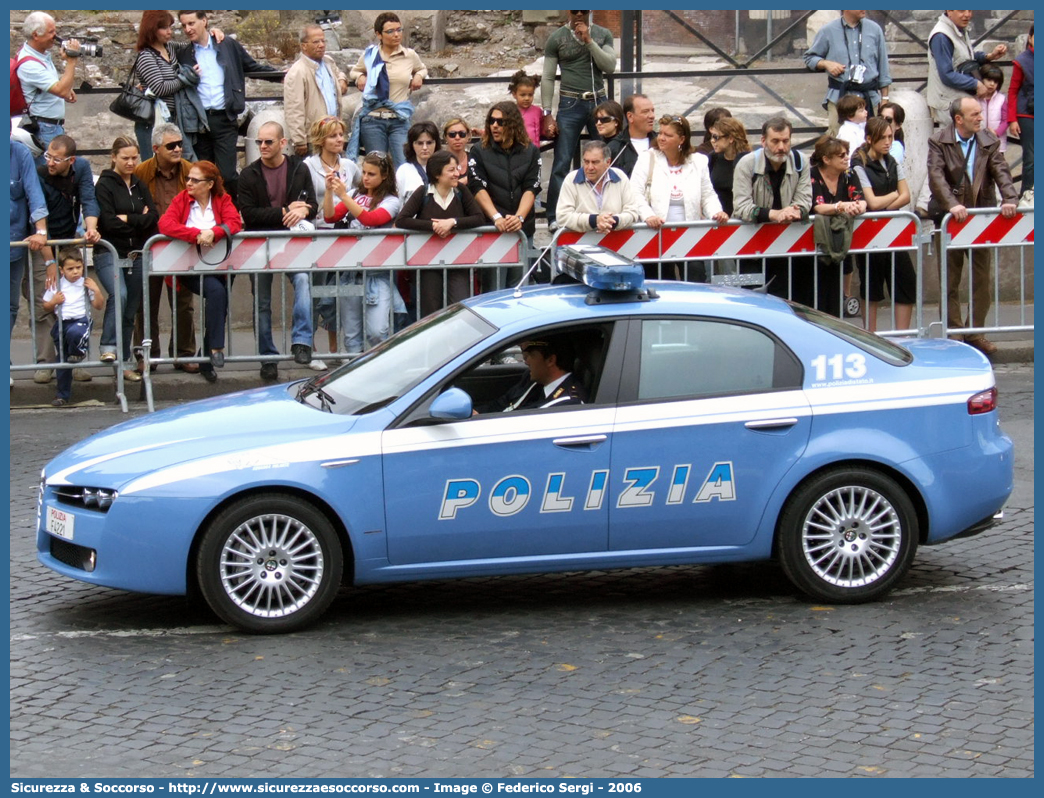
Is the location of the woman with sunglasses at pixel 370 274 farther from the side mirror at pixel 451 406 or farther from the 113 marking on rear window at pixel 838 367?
the 113 marking on rear window at pixel 838 367

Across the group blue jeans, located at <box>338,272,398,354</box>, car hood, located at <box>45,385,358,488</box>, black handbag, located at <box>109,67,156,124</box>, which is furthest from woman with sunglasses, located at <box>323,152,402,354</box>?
car hood, located at <box>45,385,358,488</box>

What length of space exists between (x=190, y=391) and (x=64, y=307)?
4.08 ft

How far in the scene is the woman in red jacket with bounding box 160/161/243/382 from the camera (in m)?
12.8

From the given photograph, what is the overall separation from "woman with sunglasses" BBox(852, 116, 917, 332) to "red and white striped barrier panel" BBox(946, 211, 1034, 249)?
0.60m

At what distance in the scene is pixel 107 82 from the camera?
20.4 m

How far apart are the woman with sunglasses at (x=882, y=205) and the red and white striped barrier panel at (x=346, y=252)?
3.13 m

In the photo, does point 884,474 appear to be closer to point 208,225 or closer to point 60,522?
point 60,522

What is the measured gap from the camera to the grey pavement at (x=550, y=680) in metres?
6.01

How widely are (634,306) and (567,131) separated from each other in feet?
26.6

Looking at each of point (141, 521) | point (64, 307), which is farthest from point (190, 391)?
point (141, 521)

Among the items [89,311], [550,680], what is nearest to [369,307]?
[89,311]

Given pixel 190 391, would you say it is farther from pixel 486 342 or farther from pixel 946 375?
pixel 946 375

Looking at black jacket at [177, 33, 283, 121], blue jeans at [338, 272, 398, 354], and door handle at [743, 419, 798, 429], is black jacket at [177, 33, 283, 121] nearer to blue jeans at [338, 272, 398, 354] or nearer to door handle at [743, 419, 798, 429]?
blue jeans at [338, 272, 398, 354]

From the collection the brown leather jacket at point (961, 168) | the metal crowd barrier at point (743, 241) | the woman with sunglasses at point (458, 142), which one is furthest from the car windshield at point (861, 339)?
the brown leather jacket at point (961, 168)
